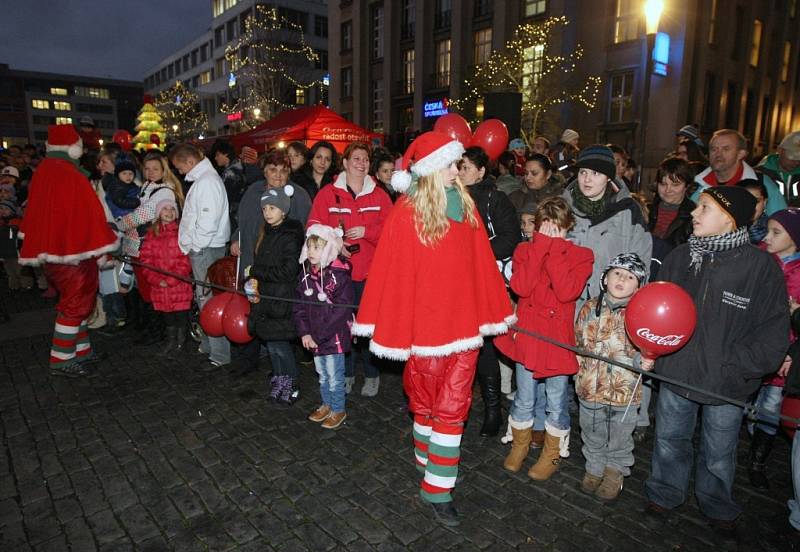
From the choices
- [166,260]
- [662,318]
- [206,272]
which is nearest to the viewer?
[662,318]

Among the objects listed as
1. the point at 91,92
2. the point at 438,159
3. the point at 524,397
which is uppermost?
the point at 91,92

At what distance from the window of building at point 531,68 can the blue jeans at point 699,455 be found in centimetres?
1964

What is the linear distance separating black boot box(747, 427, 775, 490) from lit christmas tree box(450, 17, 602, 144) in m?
18.1

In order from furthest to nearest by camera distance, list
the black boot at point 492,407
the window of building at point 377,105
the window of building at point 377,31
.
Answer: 1. the window of building at point 377,105
2. the window of building at point 377,31
3. the black boot at point 492,407

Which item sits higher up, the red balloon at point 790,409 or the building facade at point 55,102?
the building facade at point 55,102

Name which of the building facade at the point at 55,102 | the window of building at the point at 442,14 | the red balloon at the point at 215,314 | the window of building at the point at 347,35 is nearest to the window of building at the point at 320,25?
the window of building at the point at 347,35

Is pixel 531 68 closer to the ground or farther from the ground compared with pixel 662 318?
farther from the ground

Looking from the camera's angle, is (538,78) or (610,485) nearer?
(610,485)

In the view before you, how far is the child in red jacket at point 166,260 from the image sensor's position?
6.05 metres

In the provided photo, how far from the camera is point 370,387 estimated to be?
5.25 meters

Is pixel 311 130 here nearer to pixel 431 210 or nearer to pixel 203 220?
pixel 203 220

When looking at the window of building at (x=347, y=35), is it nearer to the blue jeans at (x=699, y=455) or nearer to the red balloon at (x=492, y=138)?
the red balloon at (x=492, y=138)

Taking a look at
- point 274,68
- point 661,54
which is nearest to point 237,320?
point 661,54

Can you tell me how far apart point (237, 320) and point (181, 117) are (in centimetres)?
5667
